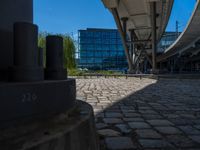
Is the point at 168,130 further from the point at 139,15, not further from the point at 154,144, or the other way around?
the point at 139,15

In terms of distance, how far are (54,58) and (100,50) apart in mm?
97675

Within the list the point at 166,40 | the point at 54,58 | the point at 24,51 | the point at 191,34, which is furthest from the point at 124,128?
the point at 166,40

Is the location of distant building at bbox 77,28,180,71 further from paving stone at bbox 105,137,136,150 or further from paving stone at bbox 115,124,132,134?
paving stone at bbox 105,137,136,150

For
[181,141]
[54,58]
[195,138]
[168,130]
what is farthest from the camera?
[168,130]

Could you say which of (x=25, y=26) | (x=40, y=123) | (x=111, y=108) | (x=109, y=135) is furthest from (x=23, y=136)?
(x=111, y=108)

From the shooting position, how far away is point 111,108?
24.0 ft

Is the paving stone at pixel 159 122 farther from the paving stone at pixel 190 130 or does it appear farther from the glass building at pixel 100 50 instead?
the glass building at pixel 100 50

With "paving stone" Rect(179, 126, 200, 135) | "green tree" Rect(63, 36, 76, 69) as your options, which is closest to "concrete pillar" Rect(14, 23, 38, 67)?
"paving stone" Rect(179, 126, 200, 135)

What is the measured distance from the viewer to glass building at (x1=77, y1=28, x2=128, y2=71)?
9856 centimetres

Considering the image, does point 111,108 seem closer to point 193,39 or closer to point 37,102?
point 37,102

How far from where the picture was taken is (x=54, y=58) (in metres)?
3.54

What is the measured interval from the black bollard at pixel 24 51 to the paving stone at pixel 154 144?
1.94m

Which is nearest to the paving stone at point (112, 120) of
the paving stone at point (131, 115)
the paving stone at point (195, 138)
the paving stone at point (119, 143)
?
the paving stone at point (131, 115)

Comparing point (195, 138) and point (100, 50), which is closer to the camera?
point (195, 138)
